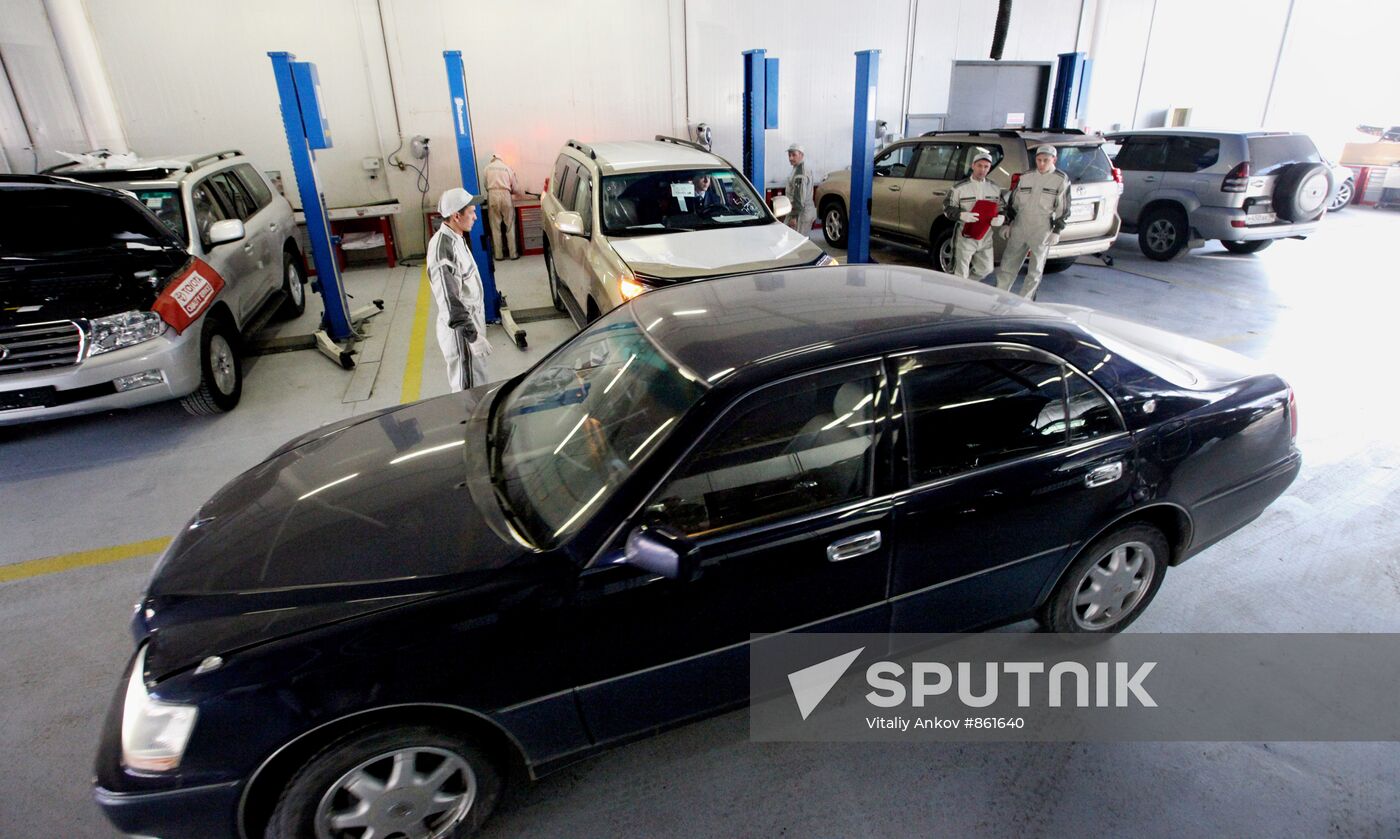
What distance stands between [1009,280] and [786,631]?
6.46 metres

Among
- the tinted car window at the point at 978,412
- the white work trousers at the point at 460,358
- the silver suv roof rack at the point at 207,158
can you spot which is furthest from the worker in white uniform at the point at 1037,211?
the silver suv roof rack at the point at 207,158

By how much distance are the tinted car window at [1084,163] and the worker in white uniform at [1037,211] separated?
95 centimetres

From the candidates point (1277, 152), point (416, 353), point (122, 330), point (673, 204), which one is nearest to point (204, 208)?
point (122, 330)

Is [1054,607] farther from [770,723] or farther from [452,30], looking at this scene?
[452,30]

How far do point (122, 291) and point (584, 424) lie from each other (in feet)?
13.7

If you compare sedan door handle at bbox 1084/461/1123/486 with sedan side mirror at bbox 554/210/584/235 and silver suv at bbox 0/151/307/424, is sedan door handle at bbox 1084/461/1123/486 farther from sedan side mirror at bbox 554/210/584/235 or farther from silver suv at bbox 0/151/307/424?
silver suv at bbox 0/151/307/424

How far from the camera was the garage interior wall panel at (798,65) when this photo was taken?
37.8ft

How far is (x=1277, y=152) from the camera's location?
8.56 metres

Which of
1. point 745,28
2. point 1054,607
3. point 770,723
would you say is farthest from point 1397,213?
point 770,723

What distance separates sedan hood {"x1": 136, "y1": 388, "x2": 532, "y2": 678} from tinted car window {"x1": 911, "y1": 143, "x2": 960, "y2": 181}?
7.55 metres

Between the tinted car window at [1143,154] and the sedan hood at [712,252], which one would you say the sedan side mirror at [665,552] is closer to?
the sedan hood at [712,252]

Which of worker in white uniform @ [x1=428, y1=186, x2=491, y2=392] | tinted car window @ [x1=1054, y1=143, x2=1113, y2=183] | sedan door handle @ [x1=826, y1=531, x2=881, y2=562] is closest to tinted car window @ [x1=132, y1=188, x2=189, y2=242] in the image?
worker in white uniform @ [x1=428, y1=186, x2=491, y2=392]

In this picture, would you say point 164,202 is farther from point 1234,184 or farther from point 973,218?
point 1234,184

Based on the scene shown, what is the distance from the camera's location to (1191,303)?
7.74 metres
